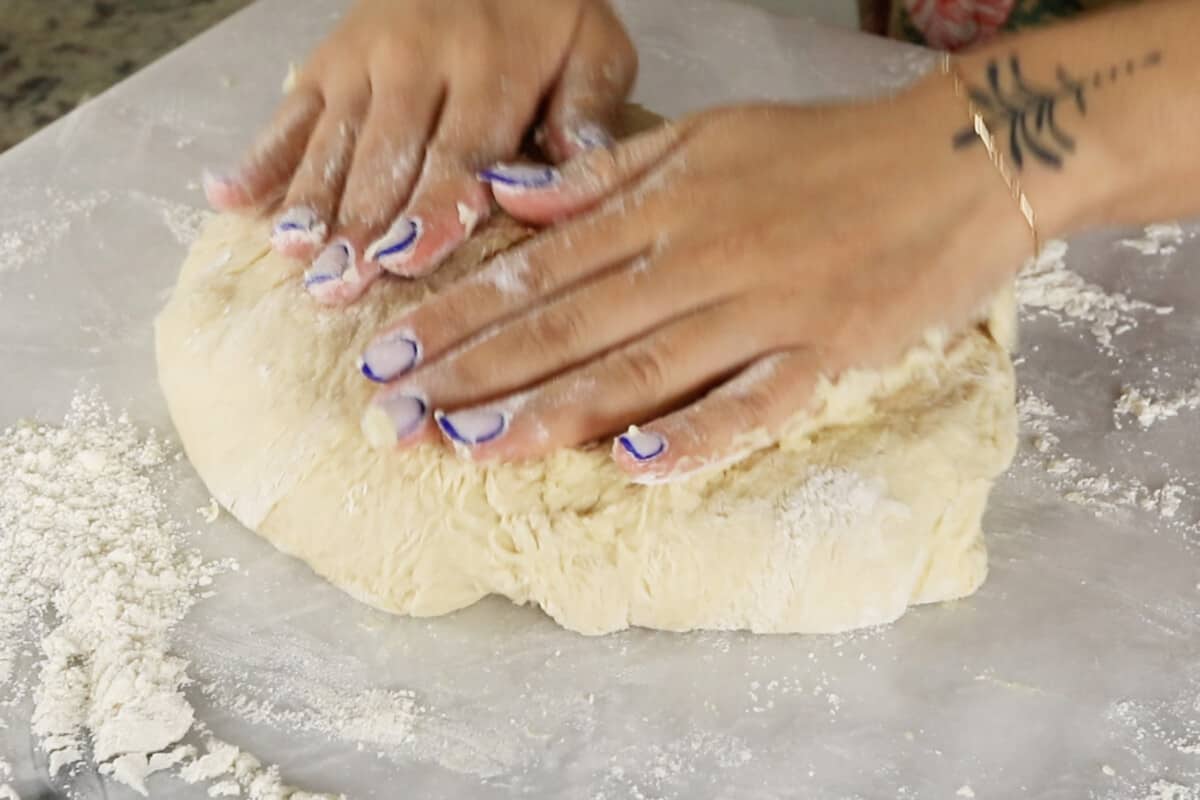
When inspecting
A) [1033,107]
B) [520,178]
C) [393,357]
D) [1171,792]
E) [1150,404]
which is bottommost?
[1171,792]

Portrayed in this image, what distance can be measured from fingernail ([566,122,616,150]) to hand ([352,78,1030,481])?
0.57 feet

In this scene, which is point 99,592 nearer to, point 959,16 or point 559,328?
point 559,328

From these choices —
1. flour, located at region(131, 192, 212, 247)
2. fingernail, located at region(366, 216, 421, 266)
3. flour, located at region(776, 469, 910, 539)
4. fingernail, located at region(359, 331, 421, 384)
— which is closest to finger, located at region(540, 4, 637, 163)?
fingernail, located at region(366, 216, 421, 266)

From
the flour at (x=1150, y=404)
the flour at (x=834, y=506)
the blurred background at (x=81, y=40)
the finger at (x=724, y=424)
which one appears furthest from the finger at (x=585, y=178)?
the blurred background at (x=81, y=40)

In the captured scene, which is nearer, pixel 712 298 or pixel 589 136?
pixel 712 298

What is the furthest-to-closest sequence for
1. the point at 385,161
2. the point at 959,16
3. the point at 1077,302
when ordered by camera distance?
the point at 959,16 → the point at 1077,302 → the point at 385,161

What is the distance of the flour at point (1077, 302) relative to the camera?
143 centimetres

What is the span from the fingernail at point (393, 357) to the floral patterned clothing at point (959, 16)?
1.20m

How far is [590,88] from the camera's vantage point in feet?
4.40

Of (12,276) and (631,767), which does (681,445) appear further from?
(12,276)

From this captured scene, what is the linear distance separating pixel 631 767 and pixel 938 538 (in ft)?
1.22

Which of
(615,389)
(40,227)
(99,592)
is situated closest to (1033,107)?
(615,389)

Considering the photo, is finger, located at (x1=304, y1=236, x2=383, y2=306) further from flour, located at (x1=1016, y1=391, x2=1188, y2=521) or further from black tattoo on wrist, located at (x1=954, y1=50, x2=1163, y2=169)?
flour, located at (x1=1016, y1=391, x2=1188, y2=521)

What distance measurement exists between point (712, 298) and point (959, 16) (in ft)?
3.42
